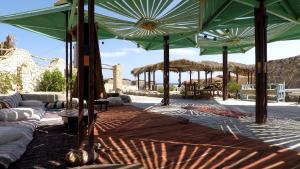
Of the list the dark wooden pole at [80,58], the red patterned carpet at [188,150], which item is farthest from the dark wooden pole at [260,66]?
the dark wooden pole at [80,58]

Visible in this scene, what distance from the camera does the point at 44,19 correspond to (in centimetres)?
1052

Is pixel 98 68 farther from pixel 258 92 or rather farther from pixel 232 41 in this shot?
pixel 232 41

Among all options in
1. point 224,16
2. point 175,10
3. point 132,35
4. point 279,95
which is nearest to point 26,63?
point 132,35

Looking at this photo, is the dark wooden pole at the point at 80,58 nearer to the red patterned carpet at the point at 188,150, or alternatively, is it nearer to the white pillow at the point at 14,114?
the red patterned carpet at the point at 188,150

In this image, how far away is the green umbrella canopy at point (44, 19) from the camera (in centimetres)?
963

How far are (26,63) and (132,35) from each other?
27.5 ft

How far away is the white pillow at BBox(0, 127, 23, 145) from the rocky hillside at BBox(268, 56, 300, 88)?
84.1ft

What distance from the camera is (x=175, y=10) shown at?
11062 mm

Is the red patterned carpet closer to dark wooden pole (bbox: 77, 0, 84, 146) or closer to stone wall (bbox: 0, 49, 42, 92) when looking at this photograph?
dark wooden pole (bbox: 77, 0, 84, 146)

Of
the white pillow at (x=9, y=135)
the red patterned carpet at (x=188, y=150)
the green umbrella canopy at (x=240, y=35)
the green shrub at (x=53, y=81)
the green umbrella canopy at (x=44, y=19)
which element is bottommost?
the red patterned carpet at (x=188, y=150)

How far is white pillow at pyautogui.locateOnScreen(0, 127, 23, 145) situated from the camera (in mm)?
4746

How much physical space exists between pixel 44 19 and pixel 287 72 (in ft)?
73.7

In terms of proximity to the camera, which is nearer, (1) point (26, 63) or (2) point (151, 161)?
(2) point (151, 161)

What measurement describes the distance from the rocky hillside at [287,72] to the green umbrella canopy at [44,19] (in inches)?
816
